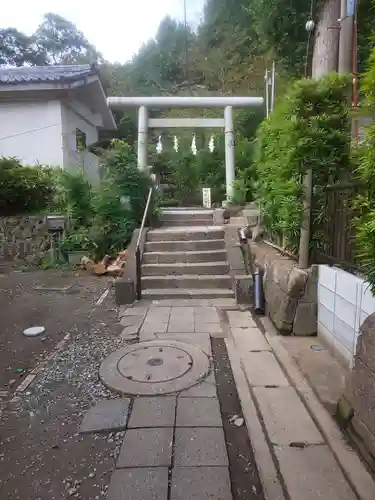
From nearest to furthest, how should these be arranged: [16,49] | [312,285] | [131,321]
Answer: [312,285], [131,321], [16,49]

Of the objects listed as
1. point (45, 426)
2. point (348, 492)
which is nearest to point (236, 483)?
point (348, 492)

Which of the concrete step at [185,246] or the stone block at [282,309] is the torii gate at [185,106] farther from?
the stone block at [282,309]

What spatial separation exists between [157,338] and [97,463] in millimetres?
1883

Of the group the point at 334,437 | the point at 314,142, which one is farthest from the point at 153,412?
the point at 314,142

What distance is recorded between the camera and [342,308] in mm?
3150

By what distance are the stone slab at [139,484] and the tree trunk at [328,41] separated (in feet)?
18.8

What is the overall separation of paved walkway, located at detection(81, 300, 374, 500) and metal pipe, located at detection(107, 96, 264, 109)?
807 centimetres

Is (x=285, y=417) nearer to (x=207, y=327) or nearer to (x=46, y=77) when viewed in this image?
(x=207, y=327)

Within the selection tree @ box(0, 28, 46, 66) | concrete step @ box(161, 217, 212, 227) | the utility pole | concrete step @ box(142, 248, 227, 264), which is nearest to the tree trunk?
the utility pole

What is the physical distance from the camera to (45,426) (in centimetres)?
244

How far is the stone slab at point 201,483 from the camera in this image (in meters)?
1.80

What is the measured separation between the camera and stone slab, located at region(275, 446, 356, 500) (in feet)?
5.87

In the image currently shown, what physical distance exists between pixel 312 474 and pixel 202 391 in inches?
42.8

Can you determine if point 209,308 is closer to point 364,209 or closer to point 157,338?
point 157,338
